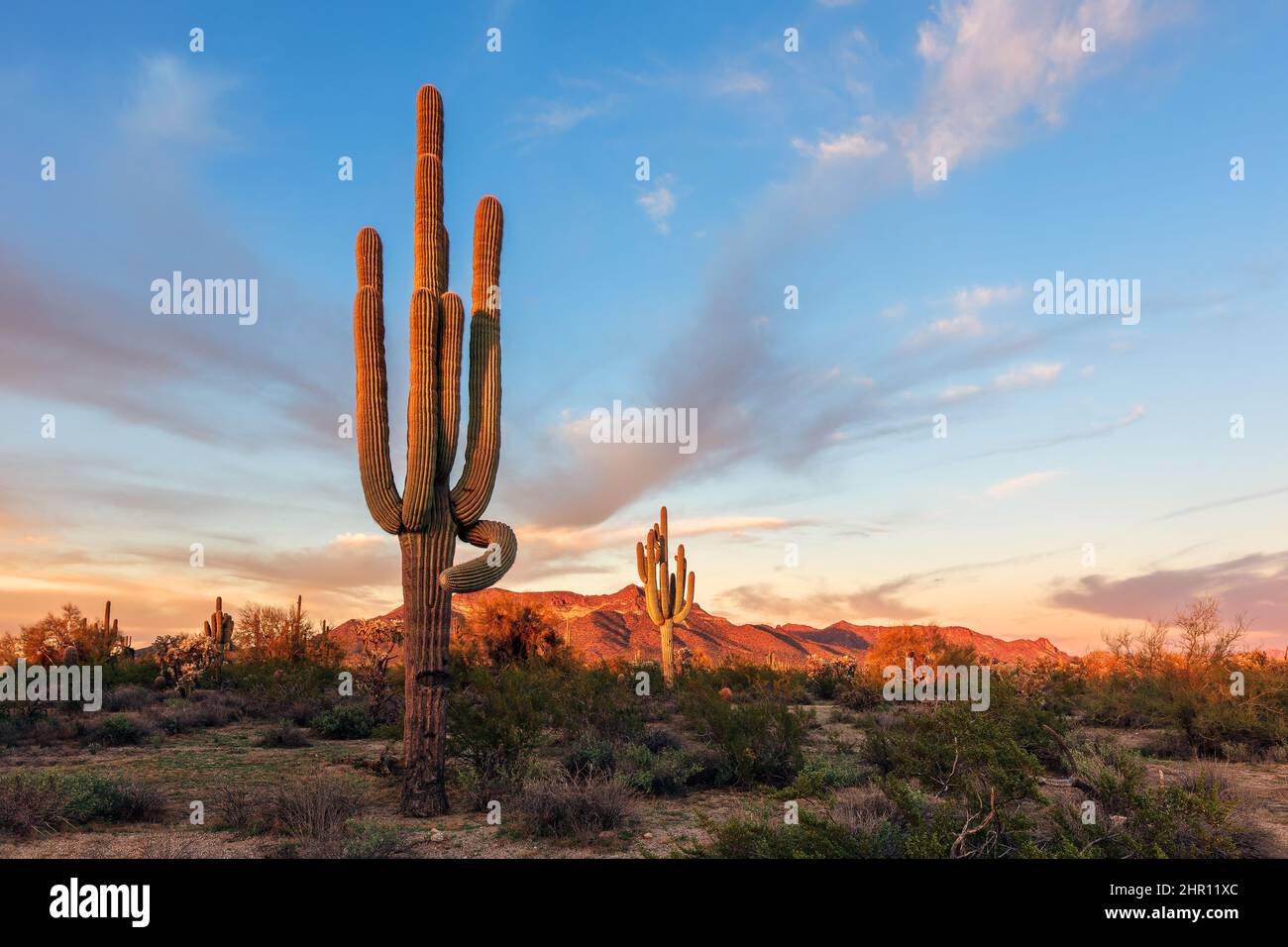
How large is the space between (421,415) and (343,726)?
9.60 metres

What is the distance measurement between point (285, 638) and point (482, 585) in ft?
65.5

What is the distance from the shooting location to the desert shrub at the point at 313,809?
8.20 metres

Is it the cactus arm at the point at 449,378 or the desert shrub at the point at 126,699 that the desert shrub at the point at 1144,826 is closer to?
the cactus arm at the point at 449,378

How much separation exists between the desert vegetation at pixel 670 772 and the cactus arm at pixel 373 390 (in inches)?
113

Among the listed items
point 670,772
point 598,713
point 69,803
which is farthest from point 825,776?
point 69,803

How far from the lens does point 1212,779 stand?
9234mm

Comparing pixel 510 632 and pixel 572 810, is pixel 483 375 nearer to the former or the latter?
pixel 572 810

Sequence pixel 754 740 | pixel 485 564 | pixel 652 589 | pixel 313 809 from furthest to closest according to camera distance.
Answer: pixel 652 589 < pixel 754 740 < pixel 485 564 < pixel 313 809

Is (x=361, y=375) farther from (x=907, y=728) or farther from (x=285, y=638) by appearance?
(x=285, y=638)

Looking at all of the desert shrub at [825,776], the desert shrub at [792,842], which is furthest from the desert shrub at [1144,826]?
the desert shrub at [825,776]

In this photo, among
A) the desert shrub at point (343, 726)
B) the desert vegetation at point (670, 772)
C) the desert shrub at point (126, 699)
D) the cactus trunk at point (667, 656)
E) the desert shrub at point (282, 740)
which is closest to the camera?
the desert vegetation at point (670, 772)

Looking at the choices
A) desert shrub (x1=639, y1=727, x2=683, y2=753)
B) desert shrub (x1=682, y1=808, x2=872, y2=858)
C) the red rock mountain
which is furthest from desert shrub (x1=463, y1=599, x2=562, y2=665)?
the red rock mountain

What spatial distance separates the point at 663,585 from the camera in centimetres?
2531

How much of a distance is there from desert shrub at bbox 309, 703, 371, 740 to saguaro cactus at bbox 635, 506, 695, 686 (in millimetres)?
10373
